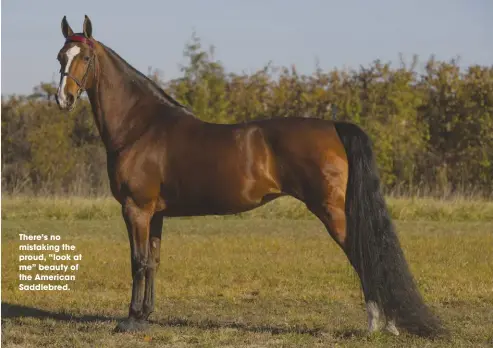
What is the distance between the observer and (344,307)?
837 centimetres

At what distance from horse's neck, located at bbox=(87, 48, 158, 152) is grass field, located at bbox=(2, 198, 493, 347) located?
174cm

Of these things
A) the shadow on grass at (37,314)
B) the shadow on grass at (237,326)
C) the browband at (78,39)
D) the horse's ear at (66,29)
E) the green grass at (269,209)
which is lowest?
the shadow on grass at (37,314)

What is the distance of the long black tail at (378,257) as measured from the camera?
6.46m

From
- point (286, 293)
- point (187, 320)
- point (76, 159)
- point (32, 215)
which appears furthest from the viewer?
point (76, 159)

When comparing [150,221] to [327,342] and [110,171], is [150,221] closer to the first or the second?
[110,171]

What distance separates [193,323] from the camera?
7406 millimetres

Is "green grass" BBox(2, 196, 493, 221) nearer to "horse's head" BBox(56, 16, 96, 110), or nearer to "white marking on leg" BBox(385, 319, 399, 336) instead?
"horse's head" BBox(56, 16, 96, 110)

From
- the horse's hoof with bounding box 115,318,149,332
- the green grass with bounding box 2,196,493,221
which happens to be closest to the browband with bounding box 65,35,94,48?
the horse's hoof with bounding box 115,318,149,332

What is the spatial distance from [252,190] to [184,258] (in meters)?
5.06

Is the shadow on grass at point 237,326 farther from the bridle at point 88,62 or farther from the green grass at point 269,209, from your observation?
the green grass at point 269,209

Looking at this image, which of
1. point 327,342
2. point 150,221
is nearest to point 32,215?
point 150,221

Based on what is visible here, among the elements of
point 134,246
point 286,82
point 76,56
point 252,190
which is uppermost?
point 286,82

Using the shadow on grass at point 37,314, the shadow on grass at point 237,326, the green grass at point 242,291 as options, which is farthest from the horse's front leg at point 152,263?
the shadow on grass at point 37,314

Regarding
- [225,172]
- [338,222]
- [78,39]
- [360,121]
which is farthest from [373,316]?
[360,121]
